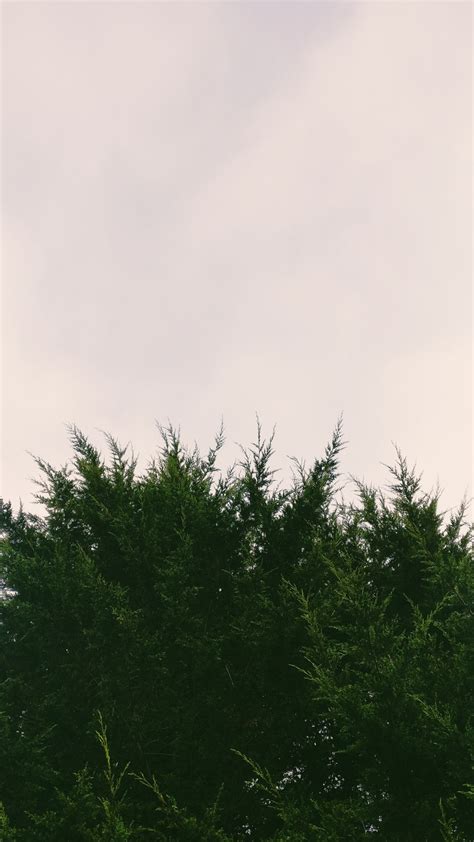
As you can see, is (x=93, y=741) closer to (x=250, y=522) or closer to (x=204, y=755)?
(x=204, y=755)

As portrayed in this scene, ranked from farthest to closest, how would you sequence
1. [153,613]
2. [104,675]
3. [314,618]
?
[153,613], [104,675], [314,618]

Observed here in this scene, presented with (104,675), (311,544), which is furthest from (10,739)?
(311,544)

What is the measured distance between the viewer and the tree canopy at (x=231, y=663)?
25.7 ft

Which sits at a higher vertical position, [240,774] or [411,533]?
[411,533]

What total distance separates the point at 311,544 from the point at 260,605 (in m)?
1.47

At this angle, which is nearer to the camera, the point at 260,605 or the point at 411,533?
the point at 260,605

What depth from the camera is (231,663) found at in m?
9.58

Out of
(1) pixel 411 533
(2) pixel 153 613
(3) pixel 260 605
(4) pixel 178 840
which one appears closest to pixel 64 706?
(2) pixel 153 613

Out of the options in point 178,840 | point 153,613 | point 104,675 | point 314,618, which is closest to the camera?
point 178,840

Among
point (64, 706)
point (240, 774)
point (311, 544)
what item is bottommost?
point (240, 774)

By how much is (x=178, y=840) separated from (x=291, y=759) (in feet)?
7.01

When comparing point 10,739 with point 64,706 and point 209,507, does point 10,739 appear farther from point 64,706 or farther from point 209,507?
point 209,507

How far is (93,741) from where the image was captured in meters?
9.36

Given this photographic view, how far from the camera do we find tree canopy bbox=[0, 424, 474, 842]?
7832 mm
